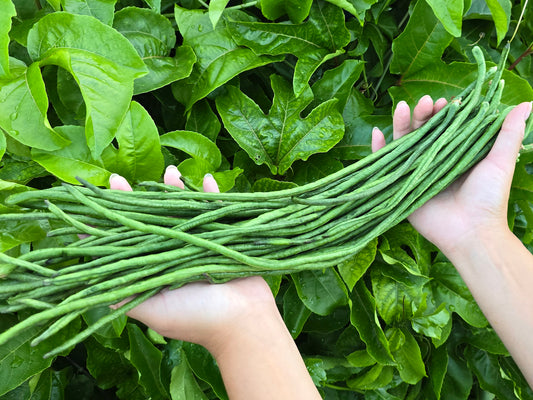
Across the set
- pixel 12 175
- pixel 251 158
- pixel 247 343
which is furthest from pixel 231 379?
pixel 12 175

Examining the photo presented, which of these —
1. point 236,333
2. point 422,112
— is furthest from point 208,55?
point 236,333


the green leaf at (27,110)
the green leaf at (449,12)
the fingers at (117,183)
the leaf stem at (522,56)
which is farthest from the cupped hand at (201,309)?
the leaf stem at (522,56)

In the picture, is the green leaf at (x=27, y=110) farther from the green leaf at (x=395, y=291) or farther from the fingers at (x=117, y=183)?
the green leaf at (x=395, y=291)

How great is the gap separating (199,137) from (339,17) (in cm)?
37

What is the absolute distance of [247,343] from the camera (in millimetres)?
729

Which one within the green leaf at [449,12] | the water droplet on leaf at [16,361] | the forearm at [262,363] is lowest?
the water droplet on leaf at [16,361]

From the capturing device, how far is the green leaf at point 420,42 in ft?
2.95

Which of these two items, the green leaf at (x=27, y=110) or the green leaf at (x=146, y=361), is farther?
the green leaf at (x=146, y=361)

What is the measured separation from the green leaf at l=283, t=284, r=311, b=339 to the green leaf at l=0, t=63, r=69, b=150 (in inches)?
22.0

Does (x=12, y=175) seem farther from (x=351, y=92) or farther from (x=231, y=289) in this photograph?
(x=351, y=92)

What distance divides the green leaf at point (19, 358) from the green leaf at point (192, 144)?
1.38 ft

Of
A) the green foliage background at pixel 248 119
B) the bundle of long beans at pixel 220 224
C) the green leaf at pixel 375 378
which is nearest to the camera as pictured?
the bundle of long beans at pixel 220 224

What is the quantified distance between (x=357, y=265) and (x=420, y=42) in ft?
1.58

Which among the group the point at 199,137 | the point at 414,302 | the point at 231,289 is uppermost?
the point at 199,137
